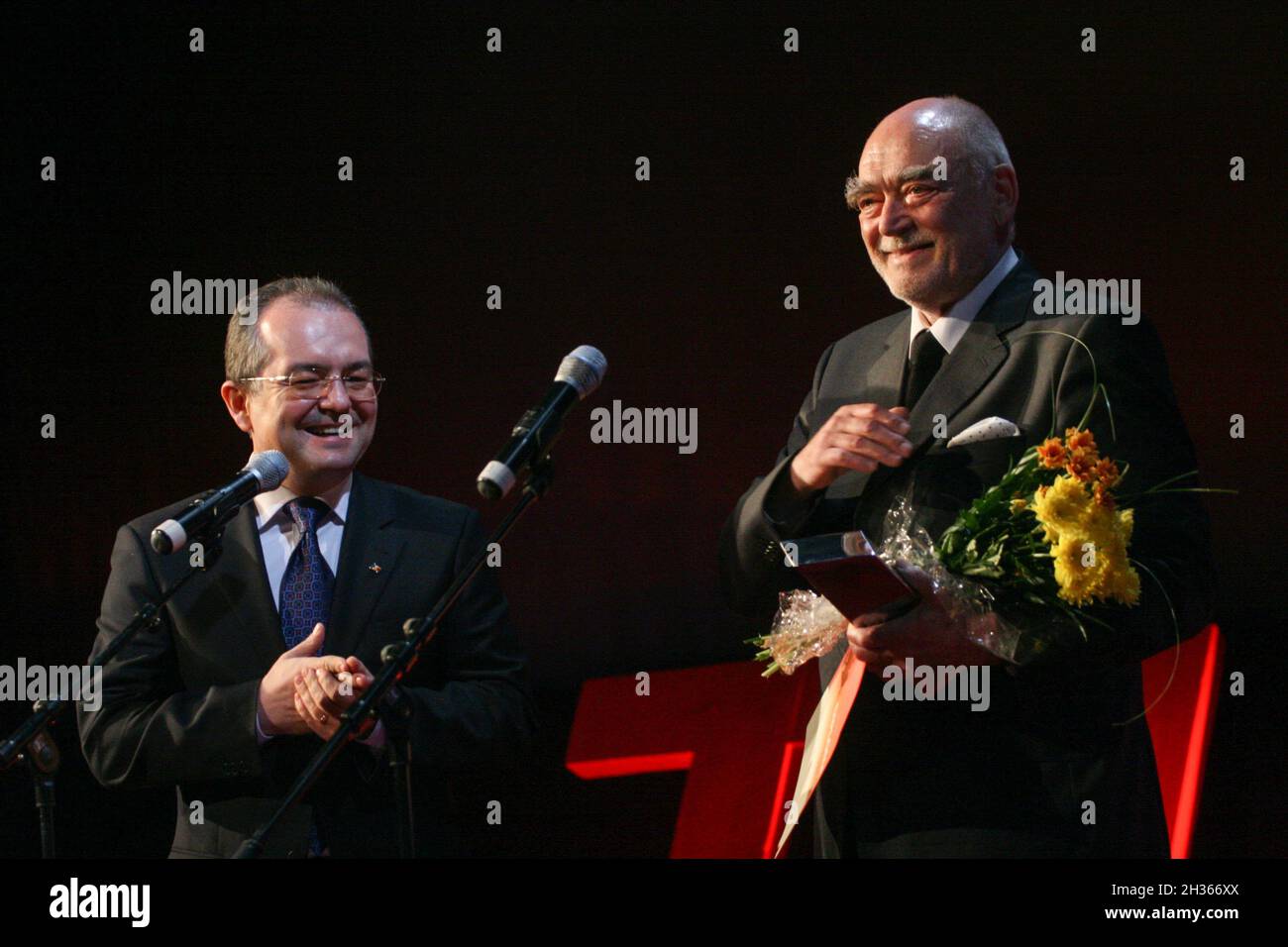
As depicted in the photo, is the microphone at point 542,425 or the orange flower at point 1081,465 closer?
the microphone at point 542,425

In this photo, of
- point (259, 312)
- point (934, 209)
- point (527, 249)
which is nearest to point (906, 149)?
point (934, 209)


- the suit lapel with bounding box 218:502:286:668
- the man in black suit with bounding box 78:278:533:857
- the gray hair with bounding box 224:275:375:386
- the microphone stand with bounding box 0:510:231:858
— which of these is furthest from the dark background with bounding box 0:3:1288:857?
the microphone stand with bounding box 0:510:231:858

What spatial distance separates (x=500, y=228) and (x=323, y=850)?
5.64ft

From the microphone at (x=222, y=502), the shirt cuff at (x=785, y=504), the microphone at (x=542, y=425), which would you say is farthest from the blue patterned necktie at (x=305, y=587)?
the shirt cuff at (x=785, y=504)

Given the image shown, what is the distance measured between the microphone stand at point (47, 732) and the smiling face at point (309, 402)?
397 mm

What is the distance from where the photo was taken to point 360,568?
10.7ft

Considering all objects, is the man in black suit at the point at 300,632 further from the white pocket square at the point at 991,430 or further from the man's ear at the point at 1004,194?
the man's ear at the point at 1004,194

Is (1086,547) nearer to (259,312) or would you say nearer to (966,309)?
(966,309)

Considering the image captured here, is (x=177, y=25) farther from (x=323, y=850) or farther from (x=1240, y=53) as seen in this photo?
(x=1240, y=53)

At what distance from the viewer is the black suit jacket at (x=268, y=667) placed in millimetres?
3080

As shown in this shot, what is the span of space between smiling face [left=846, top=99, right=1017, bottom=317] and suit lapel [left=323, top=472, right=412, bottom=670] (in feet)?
4.02

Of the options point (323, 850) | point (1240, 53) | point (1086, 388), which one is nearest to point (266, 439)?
point (323, 850)
